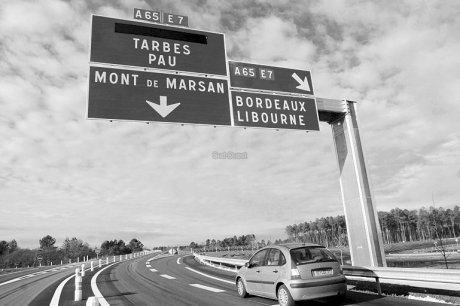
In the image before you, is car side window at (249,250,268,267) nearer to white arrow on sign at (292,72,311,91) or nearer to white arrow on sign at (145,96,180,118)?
white arrow on sign at (145,96,180,118)

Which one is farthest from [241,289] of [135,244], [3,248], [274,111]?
[135,244]

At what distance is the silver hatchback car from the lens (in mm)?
7836

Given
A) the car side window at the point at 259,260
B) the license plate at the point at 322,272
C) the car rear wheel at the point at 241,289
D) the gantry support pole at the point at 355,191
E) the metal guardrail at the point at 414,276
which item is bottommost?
the car rear wheel at the point at 241,289

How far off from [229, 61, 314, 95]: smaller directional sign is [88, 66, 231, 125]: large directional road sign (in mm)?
767

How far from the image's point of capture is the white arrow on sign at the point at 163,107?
11062 millimetres

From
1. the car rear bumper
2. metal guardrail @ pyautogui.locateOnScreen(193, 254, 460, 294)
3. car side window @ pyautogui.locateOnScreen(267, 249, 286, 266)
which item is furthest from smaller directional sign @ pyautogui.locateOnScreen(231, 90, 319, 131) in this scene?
the car rear bumper

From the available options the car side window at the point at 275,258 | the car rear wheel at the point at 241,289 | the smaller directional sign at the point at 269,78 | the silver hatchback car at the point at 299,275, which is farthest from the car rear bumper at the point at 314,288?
the smaller directional sign at the point at 269,78

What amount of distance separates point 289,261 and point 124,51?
7.99 metres

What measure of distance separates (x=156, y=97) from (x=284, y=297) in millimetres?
6875

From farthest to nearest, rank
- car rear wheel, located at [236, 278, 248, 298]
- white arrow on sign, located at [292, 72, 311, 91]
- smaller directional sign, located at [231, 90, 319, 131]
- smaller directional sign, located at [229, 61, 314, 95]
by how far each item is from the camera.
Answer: white arrow on sign, located at [292, 72, 311, 91] < smaller directional sign, located at [229, 61, 314, 95] < smaller directional sign, located at [231, 90, 319, 131] < car rear wheel, located at [236, 278, 248, 298]

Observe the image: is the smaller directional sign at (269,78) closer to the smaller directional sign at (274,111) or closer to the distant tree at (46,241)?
the smaller directional sign at (274,111)

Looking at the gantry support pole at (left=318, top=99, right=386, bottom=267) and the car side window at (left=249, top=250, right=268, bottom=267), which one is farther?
the gantry support pole at (left=318, top=99, right=386, bottom=267)

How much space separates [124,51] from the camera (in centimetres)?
1130

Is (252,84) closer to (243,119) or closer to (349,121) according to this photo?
(243,119)
